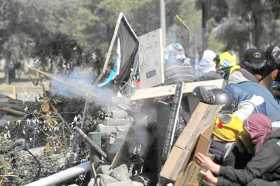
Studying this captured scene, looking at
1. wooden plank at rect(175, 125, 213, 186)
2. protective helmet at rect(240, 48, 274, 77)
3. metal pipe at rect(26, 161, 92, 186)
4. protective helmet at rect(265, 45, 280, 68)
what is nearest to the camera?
wooden plank at rect(175, 125, 213, 186)

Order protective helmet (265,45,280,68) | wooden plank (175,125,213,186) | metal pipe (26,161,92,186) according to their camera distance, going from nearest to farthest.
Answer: wooden plank (175,125,213,186)
protective helmet (265,45,280,68)
metal pipe (26,161,92,186)

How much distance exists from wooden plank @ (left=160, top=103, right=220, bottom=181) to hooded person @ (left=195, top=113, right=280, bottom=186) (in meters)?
0.14

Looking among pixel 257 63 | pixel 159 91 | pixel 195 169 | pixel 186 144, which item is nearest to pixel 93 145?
pixel 159 91

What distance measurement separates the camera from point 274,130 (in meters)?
3.89

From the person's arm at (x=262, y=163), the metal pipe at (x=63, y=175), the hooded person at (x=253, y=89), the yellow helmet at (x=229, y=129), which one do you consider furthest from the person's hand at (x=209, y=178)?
the metal pipe at (x=63, y=175)

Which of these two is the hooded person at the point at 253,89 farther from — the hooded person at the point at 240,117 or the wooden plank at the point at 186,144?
the wooden plank at the point at 186,144

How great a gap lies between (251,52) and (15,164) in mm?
2550

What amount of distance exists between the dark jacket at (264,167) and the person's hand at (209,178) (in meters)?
0.04

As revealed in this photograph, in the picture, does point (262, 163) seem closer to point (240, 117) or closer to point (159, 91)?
point (240, 117)

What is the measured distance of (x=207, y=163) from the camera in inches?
155

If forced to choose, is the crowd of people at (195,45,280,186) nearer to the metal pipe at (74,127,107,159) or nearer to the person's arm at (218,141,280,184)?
the person's arm at (218,141,280,184)

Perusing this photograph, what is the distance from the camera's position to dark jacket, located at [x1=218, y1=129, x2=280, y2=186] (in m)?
3.71

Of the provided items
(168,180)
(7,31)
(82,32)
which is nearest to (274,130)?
(168,180)

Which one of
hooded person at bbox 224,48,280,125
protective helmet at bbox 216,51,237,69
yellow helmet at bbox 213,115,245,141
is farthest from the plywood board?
protective helmet at bbox 216,51,237,69
